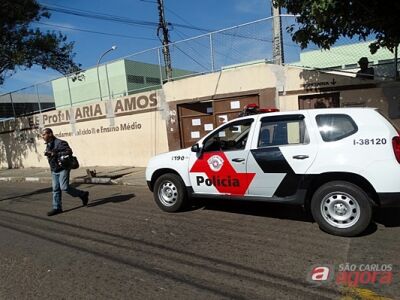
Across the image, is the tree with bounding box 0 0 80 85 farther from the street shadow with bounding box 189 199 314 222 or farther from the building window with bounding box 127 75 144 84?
the street shadow with bounding box 189 199 314 222

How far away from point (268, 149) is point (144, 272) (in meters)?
2.67

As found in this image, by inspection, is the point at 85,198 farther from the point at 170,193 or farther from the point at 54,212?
the point at 170,193

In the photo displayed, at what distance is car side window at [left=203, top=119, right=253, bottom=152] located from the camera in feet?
22.4

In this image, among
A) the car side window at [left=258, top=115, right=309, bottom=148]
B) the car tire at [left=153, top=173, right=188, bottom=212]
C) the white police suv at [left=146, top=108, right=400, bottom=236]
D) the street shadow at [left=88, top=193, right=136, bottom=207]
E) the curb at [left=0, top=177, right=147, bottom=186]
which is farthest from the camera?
the curb at [left=0, top=177, right=147, bottom=186]

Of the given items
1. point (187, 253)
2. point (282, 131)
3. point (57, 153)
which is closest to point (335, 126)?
point (282, 131)

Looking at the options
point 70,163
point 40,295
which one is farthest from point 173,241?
point 70,163

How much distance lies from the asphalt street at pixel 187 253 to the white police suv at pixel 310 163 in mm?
433

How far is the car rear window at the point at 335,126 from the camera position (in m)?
5.81

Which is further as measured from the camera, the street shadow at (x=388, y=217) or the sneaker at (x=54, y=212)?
the sneaker at (x=54, y=212)

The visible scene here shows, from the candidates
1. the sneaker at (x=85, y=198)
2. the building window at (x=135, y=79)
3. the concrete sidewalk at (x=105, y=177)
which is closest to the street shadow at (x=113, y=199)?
the sneaker at (x=85, y=198)

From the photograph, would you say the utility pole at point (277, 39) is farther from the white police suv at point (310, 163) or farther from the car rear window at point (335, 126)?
the car rear window at point (335, 126)

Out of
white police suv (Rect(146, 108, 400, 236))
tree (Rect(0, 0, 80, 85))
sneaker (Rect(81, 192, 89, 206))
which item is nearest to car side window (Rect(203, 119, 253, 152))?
white police suv (Rect(146, 108, 400, 236))

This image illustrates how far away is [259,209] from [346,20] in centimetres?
389

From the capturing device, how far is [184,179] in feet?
24.6
